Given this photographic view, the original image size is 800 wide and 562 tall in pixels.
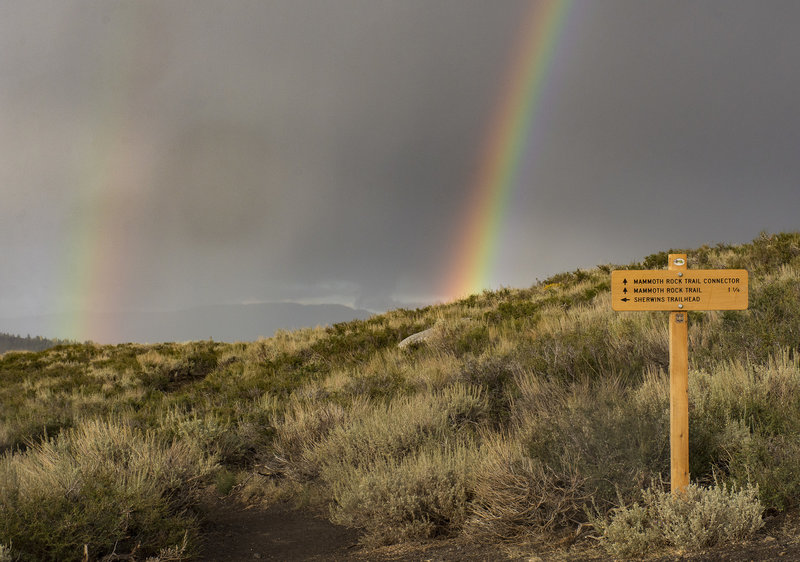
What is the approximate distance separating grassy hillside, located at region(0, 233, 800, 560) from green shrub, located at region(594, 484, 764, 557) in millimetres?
17

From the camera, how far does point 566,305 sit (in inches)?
646

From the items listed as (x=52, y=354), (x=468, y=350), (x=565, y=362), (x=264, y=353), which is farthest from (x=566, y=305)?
(x=52, y=354)

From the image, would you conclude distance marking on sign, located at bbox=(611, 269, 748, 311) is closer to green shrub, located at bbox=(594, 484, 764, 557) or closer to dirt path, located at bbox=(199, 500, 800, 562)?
green shrub, located at bbox=(594, 484, 764, 557)

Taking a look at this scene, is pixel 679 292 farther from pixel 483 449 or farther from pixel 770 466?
pixel 483 449

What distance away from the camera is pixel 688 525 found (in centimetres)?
425

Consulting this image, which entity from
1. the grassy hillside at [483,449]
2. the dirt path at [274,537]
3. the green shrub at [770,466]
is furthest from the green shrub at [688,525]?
the dirt path at [274,537]

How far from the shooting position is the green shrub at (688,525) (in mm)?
4152

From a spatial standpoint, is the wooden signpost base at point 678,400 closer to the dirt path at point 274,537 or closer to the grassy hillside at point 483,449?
the grassy hillside at point 483,449

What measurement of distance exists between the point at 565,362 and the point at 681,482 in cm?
466

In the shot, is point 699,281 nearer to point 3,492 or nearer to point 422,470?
point 422,470

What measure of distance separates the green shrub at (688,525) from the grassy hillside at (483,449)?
17 mm

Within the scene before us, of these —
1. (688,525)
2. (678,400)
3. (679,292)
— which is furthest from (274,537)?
(679,292)

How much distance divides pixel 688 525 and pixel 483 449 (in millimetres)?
2305

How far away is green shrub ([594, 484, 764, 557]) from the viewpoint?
13.6 feet
